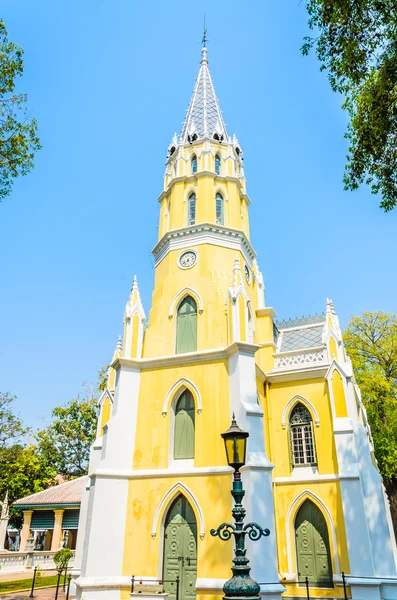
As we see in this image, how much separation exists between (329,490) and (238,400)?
479 cm

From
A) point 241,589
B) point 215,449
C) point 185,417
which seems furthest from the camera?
point 185,417

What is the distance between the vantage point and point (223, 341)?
51.6 ft

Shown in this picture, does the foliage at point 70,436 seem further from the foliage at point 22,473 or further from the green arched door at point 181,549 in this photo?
the green arched door at point 181,549

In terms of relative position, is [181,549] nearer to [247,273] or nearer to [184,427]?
[184,427]

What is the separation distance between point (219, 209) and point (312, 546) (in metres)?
13.5

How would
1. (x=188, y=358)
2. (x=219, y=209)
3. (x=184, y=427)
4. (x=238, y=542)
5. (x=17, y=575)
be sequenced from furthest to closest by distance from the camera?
(x=17, y=575) < (x=219, y=209) < (x=188, y=358) < (x=184, y=427) < (x=238, y=542)

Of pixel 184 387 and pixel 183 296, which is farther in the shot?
pixel 183 296

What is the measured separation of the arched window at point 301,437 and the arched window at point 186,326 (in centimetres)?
488

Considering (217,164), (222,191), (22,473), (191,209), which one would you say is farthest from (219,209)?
(22,473)

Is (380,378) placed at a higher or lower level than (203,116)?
lower

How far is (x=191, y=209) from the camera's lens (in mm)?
19719

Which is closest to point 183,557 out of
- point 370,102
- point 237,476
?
point 237,476

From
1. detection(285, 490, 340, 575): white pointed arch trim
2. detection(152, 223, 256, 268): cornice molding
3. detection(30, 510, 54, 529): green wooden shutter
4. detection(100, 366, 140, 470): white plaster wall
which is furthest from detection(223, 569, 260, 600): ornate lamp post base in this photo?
detection(30, 510, 54, 529): green wooden shutter

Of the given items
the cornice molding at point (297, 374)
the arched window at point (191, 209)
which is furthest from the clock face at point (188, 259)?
the cornice molding at point (297, 374)
